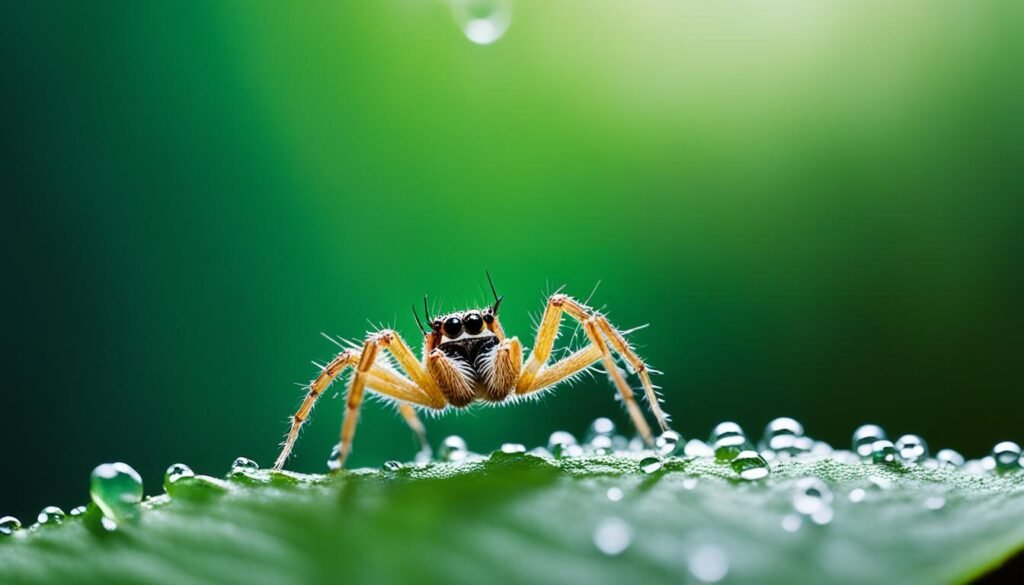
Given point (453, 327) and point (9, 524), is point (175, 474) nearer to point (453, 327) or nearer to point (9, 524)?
point (9, 524)

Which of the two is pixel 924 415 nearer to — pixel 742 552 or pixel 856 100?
pixel 856 100

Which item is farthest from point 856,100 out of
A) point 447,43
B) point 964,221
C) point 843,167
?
point 447,43

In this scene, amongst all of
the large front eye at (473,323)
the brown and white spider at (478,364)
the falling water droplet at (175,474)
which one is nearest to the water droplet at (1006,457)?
the falling water droplet at (175,474)

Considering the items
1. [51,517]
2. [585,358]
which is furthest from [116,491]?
[585,358]

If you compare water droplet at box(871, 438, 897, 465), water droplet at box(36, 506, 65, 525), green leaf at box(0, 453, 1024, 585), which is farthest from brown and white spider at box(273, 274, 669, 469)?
green leaf at box(0, 453, 1024, 585)

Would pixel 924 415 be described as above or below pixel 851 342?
below

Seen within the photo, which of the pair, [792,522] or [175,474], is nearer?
[792,522]

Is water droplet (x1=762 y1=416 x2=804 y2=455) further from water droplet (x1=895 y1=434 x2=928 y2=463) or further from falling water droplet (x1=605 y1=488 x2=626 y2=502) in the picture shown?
falling water droplet (x1=605 y1=488 x2=626 y2=502)
